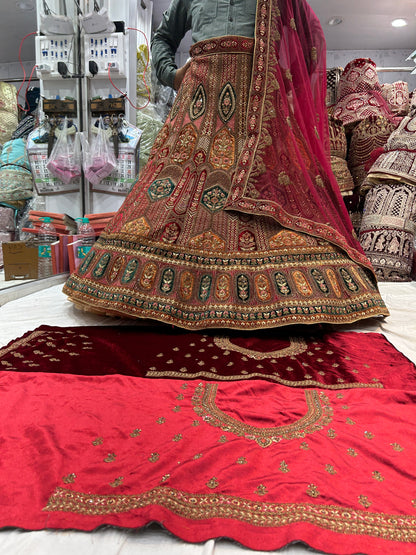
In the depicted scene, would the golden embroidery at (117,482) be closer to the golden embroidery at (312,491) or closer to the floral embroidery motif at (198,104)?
the golden embroidery at (312,491)

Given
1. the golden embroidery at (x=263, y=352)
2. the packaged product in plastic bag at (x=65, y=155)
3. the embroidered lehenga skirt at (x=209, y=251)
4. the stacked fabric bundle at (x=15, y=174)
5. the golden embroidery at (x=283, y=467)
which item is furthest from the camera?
the packaged product in plastic bag at (x=65, y=155)

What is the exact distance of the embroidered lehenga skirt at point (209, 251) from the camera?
4.33 ft

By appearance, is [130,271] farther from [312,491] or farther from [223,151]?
[312,491]

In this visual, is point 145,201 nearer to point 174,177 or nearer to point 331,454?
point 174,177

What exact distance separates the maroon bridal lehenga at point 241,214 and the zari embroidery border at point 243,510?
0.74 m

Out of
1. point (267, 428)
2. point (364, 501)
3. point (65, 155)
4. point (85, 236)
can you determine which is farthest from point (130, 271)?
point (65, 155)

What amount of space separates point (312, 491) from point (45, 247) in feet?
7.68

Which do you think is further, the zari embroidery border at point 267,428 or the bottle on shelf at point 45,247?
the bottle on shelf at point 45,247

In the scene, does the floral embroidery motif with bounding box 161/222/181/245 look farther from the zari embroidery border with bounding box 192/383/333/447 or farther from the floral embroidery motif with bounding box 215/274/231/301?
the zari embroidery border with bounding box 192/383/333/447

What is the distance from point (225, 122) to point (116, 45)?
6.64 ft

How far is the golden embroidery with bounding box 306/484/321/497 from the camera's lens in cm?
57

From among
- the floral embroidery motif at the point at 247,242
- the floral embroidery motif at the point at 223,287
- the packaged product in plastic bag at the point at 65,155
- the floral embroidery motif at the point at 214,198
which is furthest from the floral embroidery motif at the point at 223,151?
the packaged product in plastic bag at the point at 65,155

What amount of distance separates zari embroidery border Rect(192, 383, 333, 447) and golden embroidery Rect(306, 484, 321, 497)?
126 millimetres

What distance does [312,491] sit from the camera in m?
0.57
